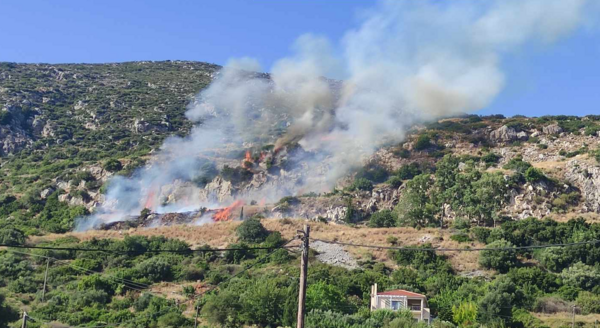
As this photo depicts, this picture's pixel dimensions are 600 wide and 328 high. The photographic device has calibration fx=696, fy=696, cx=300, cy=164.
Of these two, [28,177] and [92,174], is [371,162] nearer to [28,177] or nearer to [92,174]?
[92,174]

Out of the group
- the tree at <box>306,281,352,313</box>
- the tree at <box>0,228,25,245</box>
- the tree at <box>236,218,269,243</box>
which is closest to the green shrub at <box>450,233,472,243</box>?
the tree at <box>236,218,269,243</box>

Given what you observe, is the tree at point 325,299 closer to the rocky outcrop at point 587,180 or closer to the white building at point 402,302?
the white building at point 402,302

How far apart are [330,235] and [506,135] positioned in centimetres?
5219

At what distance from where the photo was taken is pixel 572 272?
61500 millimetres

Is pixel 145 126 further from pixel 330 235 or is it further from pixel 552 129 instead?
pixel 552 129

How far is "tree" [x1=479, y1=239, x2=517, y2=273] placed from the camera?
64000 mm

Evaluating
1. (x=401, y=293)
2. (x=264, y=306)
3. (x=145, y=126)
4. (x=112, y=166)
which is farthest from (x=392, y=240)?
(x=145, y=126)

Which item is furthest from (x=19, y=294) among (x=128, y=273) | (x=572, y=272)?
(x=572, y=272)

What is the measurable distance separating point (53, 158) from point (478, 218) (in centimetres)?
7113

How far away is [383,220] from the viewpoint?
8356 centimetres

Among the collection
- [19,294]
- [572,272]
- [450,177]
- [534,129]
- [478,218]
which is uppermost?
[534,129]

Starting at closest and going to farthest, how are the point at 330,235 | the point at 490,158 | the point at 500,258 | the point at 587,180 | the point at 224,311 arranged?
→ the point at 224,311
the point at 500,258
the point at 330,235
the point at 587,180
the point at 490,158

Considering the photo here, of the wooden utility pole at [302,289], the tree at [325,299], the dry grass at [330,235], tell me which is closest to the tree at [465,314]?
the tree at [325,299]

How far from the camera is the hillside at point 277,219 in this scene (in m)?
52.5
